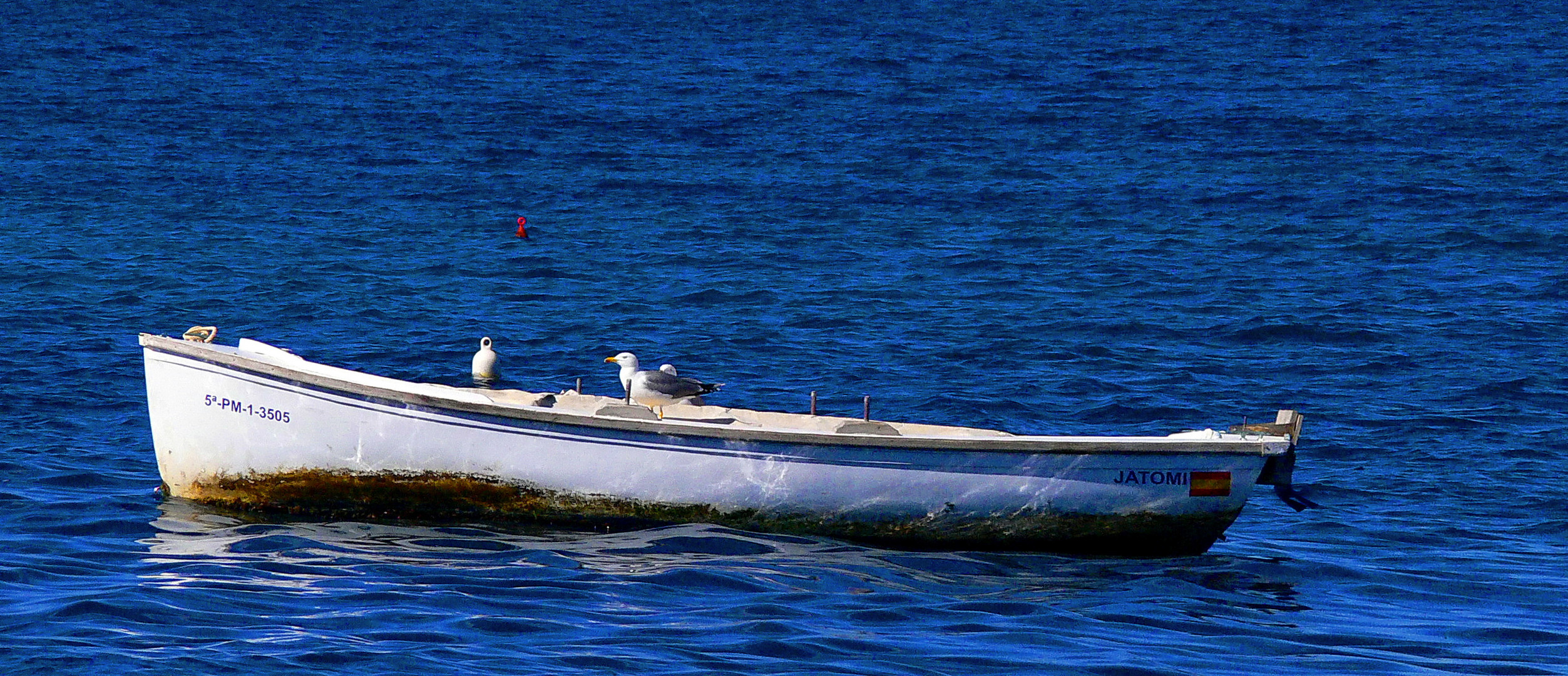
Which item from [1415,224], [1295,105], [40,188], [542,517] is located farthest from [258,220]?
[1295,105]

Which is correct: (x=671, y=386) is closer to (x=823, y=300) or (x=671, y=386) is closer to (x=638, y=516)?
(x=638, y=516)

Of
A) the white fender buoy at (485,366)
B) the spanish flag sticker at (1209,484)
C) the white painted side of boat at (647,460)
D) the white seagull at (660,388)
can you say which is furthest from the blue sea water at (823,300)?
the white fender buoy at (485,366)

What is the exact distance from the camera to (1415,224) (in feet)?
88.5

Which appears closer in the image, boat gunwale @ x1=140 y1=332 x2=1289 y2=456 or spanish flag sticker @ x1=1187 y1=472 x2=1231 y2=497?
boat gunwale @ x1=140 y1=332 x2=1289 y2=456

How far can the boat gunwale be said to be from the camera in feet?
40.6

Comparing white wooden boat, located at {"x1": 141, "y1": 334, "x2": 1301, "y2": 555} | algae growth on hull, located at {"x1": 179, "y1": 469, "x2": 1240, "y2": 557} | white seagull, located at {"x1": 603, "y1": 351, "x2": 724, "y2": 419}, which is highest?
white seagull, located at {"x1": 603, "y1": 351, "x2": 724, "y2": 419}

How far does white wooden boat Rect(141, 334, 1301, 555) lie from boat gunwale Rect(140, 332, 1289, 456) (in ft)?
0.04

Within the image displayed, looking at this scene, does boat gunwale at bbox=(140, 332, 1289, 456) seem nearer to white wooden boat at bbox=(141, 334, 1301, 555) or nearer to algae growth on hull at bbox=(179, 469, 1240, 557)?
white wooden boat at bbox=(141, 334, 1301, 555)

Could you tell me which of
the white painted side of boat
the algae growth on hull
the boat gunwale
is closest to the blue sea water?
the algae growth on hull

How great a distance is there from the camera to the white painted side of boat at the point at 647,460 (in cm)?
1254

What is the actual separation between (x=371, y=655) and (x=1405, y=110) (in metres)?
32.5

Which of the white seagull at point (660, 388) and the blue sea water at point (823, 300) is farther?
the white seagull at point (660, 388)

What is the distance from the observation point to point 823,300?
74.5ft

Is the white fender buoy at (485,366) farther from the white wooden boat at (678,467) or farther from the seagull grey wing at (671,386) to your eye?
the seagull grey wing at (671,386)
